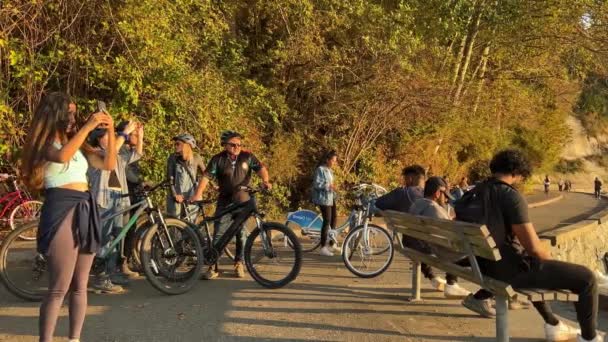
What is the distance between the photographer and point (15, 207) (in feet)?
31.8

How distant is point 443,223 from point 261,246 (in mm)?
2407

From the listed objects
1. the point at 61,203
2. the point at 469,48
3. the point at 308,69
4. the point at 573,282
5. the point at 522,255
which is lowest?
the point at 573,282

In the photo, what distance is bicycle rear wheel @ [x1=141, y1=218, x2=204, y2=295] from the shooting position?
580cm

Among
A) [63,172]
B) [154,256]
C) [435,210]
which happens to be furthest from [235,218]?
[63,172]

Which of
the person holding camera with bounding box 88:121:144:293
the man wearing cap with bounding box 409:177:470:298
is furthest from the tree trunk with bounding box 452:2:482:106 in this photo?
the person holding camera with bounding box 88:121:144:293

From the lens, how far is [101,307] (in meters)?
5.41

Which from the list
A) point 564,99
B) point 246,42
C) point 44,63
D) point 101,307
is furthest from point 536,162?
point 101,307

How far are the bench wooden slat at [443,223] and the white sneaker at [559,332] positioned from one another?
1.14 metres

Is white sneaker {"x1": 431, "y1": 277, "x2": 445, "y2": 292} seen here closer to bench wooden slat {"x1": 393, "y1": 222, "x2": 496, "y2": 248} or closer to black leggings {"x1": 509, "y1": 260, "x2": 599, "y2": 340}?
bench wooden slat {"x1": 393, "y1": 222, "x2": 496, "y2": 248}

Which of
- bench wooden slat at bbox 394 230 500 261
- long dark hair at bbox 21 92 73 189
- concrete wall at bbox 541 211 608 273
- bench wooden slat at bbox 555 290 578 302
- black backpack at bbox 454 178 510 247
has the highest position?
long dark hair at bbox 21 92 73 189

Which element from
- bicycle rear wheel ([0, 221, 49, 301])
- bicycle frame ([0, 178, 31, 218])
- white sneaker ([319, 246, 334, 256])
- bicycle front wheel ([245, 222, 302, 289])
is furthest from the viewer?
bicycle frame ([0, 178, 31, 218])

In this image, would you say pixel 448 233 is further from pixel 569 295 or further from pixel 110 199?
pixel 110 199

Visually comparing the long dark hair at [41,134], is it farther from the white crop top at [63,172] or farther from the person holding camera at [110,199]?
the person holding camera at [110,199]

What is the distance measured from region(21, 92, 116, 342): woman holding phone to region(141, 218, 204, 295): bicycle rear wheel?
1.91m
